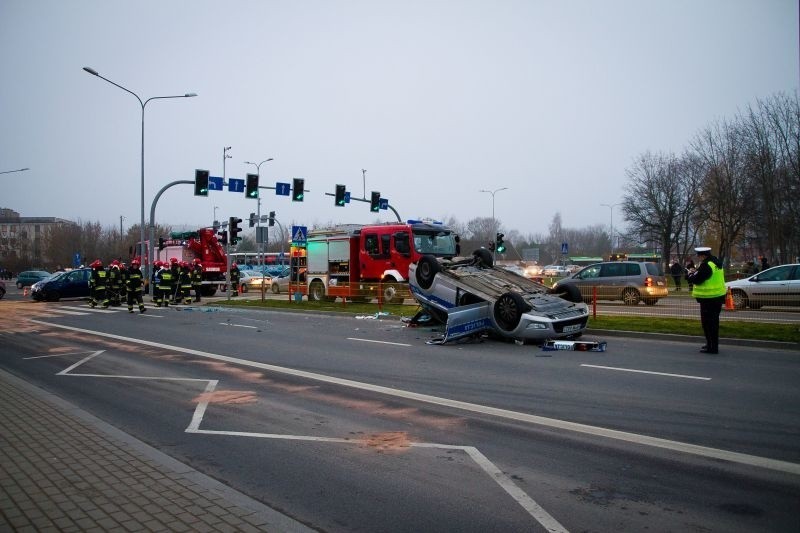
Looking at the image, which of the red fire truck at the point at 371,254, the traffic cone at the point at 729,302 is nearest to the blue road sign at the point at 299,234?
the red fire truck at the point at 371,254

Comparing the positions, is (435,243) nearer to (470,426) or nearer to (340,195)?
(340,195)

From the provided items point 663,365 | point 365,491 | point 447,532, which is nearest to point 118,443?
point 365,491

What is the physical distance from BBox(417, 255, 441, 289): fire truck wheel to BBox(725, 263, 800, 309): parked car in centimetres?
975

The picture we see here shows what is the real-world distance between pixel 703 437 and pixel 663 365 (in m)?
4.41

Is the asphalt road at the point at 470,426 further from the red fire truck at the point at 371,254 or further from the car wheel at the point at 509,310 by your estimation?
the red fire truck at the point at 371,254

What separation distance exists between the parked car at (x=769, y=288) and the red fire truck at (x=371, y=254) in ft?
30.5

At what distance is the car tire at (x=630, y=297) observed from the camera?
21.7m

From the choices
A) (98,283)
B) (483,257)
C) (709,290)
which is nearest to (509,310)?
(483,257)

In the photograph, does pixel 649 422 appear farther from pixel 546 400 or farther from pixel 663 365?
pixel 663 365

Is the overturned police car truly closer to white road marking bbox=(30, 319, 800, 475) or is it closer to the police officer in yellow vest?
the police officer in yellow vest

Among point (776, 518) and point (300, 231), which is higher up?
point (300, 231)

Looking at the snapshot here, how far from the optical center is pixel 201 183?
1187 inches

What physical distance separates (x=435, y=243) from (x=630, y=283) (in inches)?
280

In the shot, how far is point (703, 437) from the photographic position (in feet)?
19.3
